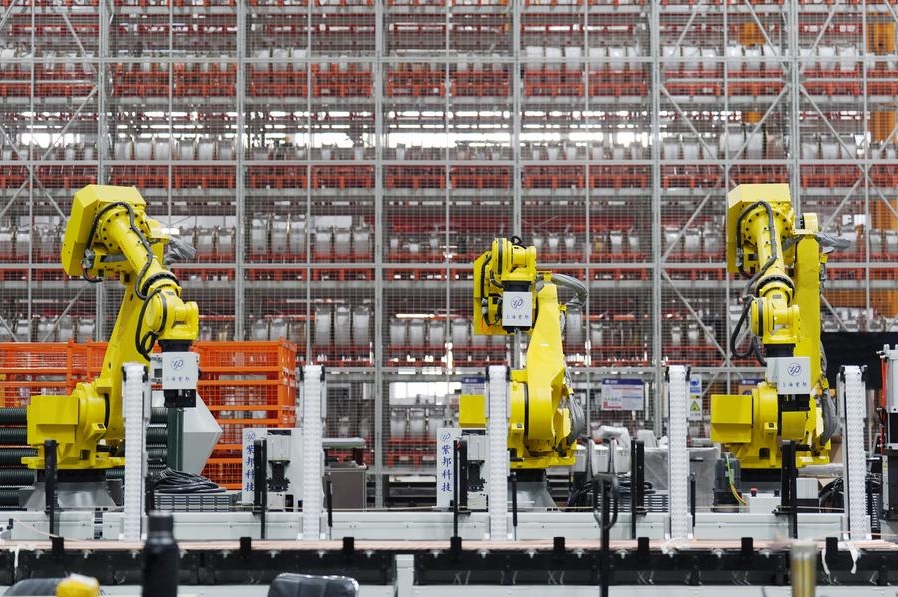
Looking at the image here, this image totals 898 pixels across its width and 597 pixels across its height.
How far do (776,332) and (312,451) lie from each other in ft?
11.9

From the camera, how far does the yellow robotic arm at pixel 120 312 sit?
10219 millimetres

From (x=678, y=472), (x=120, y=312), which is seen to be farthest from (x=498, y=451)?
(x=120, y=312)

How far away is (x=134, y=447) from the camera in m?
8.88

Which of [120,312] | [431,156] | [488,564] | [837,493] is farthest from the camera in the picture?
[431,156]

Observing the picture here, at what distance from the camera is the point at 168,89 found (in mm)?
17078

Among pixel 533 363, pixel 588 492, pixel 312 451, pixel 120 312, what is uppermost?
pixel 120 312

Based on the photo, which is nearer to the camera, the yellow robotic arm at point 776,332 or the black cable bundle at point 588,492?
the black cable bundle at point 588,492

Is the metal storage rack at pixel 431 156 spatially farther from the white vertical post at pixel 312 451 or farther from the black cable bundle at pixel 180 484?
the white vertical post at pixel 312 451

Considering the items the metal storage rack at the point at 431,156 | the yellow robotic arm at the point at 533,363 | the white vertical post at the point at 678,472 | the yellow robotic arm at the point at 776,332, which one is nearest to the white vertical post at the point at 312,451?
the yellow robotic arm at the point at 533,363

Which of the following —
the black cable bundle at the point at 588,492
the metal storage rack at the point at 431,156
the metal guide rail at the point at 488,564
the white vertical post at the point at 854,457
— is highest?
the metal storage rack at the point at 431,156

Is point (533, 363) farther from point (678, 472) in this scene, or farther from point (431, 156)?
point (431, 156)

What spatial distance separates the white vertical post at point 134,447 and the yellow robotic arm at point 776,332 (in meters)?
4.51

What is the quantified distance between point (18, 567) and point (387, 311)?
9021 mm

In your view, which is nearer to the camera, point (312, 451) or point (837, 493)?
point (312, 451)
